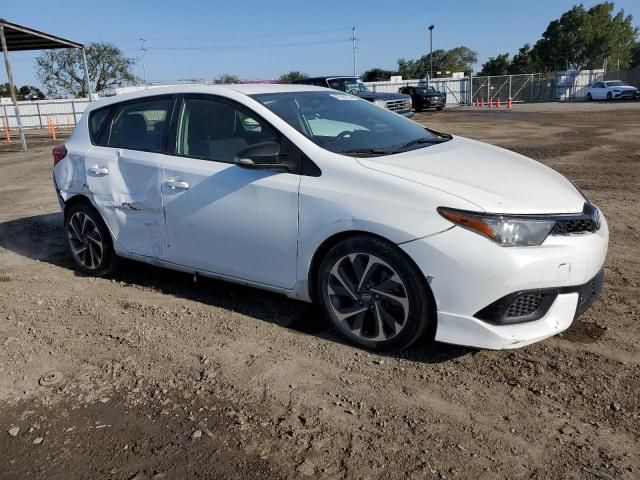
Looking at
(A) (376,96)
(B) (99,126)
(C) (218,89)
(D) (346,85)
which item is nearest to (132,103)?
(B) (99,126)

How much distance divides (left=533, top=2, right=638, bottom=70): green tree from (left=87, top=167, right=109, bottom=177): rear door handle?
7677 cm

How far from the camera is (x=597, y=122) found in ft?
71.0

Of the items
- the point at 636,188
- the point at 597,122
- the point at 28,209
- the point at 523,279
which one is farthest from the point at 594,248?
the point at 597,122

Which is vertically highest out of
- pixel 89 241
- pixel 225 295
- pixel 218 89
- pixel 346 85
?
pixel 218 89

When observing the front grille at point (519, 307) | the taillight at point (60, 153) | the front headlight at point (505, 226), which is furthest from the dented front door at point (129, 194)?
the front grille at point (519, 307)

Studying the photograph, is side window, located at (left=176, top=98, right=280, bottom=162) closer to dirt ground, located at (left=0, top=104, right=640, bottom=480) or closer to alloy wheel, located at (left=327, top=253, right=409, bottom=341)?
alloy wheel, located at (left=327, top=253, right=409, bottom=341)

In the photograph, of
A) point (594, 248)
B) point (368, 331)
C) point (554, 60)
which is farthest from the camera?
point (554, 60)

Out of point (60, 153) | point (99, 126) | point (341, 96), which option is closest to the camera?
point (341, 96)

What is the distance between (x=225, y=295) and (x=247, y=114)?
4.89ft

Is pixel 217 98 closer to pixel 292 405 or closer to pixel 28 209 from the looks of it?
pixel 292 405

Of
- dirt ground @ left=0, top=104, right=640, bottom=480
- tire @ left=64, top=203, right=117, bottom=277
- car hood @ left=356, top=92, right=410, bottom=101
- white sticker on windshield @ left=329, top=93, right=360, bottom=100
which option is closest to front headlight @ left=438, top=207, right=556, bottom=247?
dirt ground @ left=0, top=104, right=640, bottom=480

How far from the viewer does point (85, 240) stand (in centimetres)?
522

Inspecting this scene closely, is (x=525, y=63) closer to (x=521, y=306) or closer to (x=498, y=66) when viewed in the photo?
(x=498, y=66)

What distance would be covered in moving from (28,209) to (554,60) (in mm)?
79031
